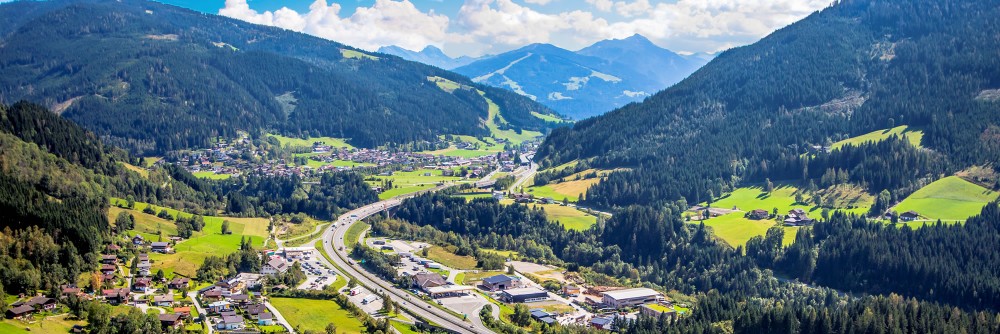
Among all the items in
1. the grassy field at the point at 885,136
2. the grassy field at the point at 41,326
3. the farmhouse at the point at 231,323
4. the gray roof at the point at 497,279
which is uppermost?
the grassy field at the point at 885,136

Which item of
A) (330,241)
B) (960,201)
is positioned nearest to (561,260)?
(330,241)

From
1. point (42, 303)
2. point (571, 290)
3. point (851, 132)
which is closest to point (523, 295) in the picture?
point (571, 290)

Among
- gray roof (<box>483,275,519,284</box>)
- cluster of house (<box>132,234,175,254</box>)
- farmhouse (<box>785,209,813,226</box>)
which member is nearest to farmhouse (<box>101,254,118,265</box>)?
cluster of house (<box>132,234,175,254</box>)

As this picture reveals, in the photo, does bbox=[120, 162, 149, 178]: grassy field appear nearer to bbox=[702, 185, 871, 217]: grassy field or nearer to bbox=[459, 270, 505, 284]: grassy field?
bbox=[459, 270, 505, 284]: grassy field

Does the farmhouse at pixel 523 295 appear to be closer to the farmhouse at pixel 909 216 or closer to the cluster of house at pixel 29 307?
the cluster of house at pixel 29 307

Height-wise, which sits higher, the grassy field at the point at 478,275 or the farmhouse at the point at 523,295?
the grassy field at the point at 478,275

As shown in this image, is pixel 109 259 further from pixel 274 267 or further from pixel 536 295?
pixel 536 295

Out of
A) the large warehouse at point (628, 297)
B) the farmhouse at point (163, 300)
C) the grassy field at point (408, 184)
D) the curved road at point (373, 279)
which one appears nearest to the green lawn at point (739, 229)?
the large warehouse at point (628, 297)

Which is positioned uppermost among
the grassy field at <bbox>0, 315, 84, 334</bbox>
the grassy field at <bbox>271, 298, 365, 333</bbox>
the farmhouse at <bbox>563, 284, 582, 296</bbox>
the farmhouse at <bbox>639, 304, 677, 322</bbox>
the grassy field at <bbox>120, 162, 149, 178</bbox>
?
the grassy field at <bbox>120, 162, 149, 178</bbox>
